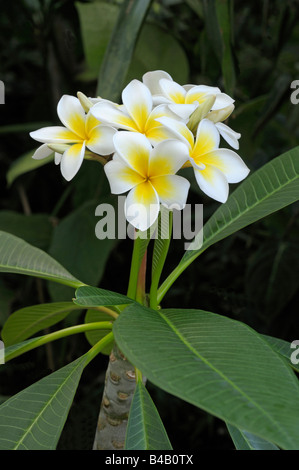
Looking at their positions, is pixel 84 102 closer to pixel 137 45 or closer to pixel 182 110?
pixel 182 110

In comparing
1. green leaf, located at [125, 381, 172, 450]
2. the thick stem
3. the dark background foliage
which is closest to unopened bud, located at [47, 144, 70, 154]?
the thick stem

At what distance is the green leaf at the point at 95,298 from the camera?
38 centimetres

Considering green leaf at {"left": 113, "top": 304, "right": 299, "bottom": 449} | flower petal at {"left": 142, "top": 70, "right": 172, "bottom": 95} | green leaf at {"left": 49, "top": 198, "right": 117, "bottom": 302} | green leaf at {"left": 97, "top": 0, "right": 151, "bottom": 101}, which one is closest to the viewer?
green leaf at {"left": 113, "top": 304, "right": 299, "bottom": 449}

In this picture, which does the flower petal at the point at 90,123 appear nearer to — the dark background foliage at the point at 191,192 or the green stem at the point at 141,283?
the green stem at the point at 141,283

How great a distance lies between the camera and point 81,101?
45cm

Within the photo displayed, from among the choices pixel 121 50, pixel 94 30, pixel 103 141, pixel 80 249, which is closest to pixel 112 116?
pixel 103 141

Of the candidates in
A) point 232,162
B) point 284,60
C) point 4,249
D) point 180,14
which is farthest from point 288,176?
point 180,14

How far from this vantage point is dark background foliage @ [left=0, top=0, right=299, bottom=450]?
88 cm

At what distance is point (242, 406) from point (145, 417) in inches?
5.0

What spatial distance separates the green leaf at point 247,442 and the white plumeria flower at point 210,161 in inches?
7.7

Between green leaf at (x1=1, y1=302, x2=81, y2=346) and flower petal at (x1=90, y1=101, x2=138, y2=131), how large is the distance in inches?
7.5

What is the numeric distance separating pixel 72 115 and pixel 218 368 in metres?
0.26

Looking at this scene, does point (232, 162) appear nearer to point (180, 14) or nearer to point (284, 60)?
point (284, 60)

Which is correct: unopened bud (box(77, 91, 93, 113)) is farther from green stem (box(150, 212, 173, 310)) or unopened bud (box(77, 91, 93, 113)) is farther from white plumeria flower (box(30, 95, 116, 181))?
green stem (box(150, 212, 173, 310))
